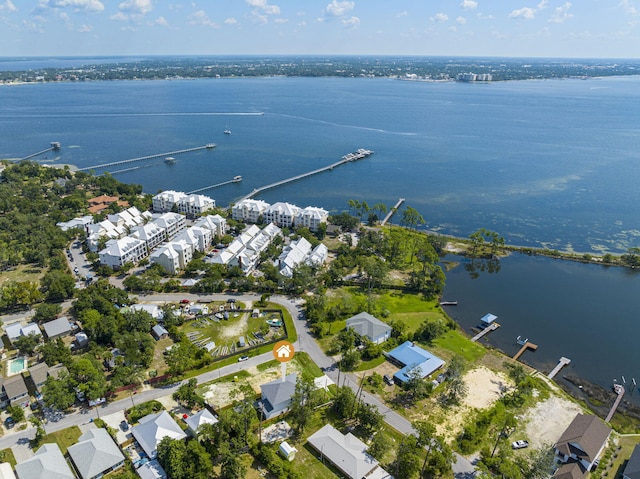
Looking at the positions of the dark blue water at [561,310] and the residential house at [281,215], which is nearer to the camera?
the dark blue water at [561,310]

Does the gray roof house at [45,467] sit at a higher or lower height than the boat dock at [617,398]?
higher

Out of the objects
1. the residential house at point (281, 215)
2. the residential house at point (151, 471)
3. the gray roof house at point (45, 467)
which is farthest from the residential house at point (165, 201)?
the residential house at point (151, 471)

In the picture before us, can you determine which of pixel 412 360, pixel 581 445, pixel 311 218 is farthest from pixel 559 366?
pixel 311 218

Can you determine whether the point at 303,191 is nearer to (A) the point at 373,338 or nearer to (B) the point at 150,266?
(B) the point at 150,266

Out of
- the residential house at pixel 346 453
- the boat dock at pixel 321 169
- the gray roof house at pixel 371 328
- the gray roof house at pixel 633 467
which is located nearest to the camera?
the gray roof house at pixel 633 467

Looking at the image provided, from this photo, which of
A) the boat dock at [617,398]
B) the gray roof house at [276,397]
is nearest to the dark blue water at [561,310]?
the boat dock at [617,398]

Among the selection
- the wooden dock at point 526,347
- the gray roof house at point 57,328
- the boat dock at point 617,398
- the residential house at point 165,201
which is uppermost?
the residential house at point 165,201

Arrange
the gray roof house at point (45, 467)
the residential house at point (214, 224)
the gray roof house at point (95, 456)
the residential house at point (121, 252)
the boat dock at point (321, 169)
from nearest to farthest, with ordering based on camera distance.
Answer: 1. the gray roof house at point (45, 467)
2. the gray roof house at point (95, 456)
3. the residential house at point (121, 252)
4. the residential house at point (214, 224)
5. the boat dock at point (321, 169)

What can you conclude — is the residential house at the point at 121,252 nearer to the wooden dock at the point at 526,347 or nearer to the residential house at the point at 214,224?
the residential house at the point at 214,224
